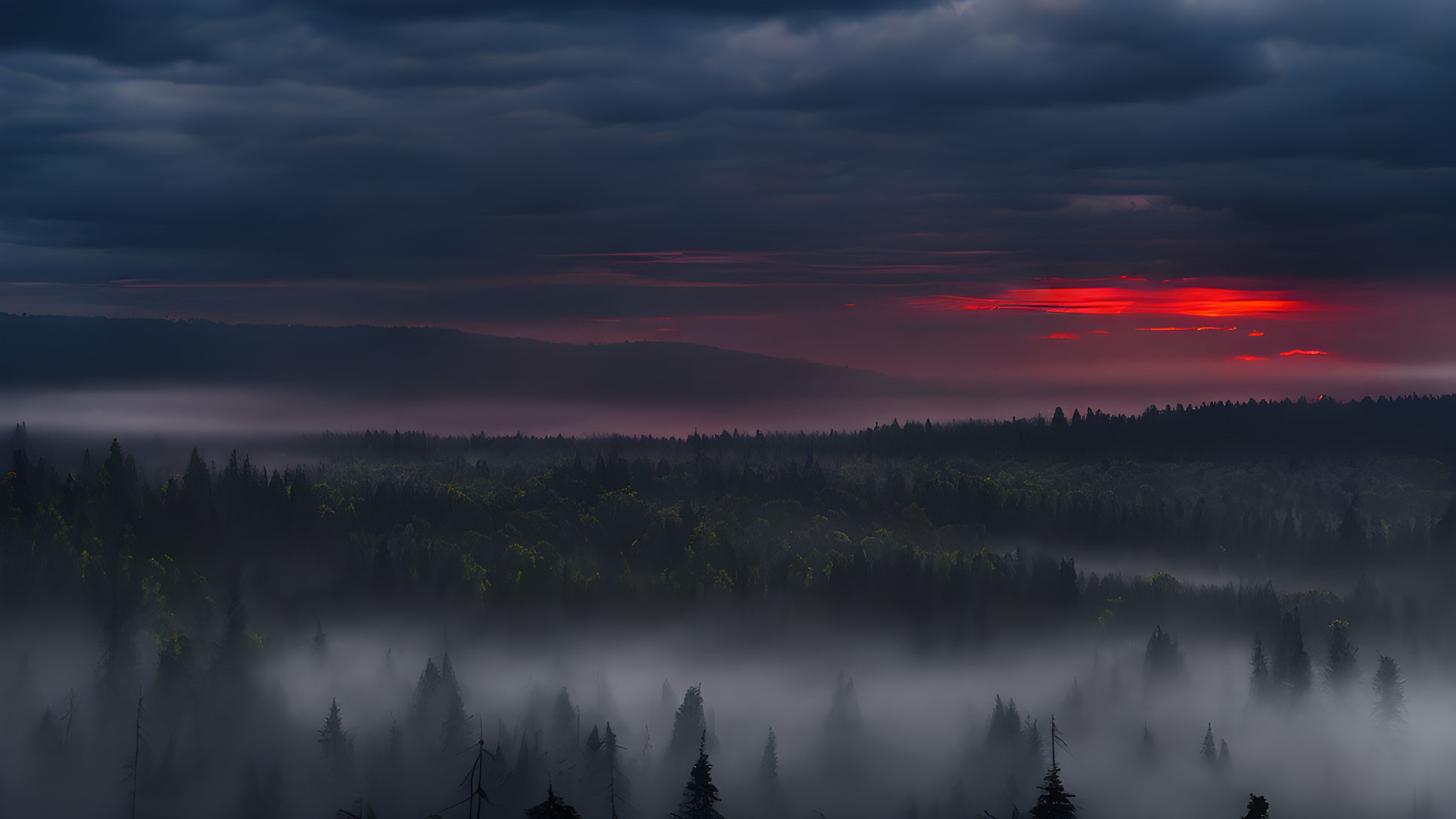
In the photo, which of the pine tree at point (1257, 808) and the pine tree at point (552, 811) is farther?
the pine tree at point (1257, 808)

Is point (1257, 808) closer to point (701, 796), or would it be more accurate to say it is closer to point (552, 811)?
point (701, 796)

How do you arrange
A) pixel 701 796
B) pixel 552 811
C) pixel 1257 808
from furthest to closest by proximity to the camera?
pixel 701 796
pixel 1257 808
pixel 552 811

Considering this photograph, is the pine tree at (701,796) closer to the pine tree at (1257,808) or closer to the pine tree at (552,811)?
the pine tree at (552,811)

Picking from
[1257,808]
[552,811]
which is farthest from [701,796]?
[1257,808]

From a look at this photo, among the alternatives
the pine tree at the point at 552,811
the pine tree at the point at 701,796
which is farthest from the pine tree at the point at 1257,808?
the pine tree at the point at 552,811

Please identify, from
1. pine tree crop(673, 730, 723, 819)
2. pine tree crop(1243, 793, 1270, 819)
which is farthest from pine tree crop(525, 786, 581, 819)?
pine tree crop(1243, 793, 1270, 819)

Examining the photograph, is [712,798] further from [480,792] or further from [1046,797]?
[480,792]

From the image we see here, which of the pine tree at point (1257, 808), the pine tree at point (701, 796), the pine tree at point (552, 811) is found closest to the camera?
the pine tree at point (552, 811)

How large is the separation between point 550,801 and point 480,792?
6.30 m

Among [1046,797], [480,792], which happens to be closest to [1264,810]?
[1046,797]

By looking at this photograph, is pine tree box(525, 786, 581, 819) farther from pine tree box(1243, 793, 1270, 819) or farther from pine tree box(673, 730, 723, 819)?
pine tree box(1243, 793, 1270, 819)

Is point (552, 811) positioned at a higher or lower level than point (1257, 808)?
higher

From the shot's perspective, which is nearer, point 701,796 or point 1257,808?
point 1257,808

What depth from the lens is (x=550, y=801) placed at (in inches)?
1577
